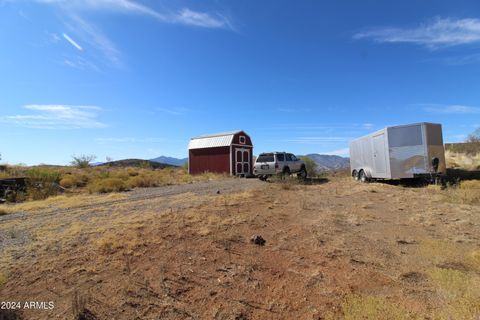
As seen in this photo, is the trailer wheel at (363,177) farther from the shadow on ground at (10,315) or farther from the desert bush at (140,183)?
the shadow on ground at (10,315)

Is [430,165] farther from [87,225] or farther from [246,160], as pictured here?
[246,160]

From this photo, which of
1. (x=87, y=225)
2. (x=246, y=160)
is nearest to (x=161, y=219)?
(x=87, y=225)

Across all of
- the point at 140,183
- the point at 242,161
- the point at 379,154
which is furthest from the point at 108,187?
the point at 379,154

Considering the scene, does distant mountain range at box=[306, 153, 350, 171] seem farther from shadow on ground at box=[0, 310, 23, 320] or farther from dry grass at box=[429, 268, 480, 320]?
shadow on ground at box=[0, 310, 23, 320]

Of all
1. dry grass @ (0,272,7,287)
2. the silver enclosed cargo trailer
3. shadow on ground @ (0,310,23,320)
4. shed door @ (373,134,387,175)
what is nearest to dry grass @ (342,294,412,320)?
shadow on ground @ (0,310,23,320)

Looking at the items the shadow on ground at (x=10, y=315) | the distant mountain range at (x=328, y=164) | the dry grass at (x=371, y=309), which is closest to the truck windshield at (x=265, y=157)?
the distant mountain range at (x=328, y=164)

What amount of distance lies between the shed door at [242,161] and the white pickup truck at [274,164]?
335 inches

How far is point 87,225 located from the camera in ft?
26.6

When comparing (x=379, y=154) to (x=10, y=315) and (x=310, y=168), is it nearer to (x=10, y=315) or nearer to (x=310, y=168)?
(x=310, y=168)

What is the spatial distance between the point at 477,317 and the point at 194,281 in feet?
11.5

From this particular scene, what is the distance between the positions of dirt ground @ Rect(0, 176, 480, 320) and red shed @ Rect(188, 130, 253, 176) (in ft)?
69.2

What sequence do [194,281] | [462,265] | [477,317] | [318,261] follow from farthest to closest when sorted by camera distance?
[318,261], [462,265], [194,281], [477,317]

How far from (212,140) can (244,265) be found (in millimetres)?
27098

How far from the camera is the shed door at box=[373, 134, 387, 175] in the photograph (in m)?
16.2
